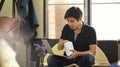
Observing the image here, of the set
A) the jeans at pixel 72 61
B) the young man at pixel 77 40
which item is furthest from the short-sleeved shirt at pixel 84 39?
the jeans at pixel 72 61

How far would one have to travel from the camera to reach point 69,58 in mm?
2404

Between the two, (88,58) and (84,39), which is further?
(84,39)

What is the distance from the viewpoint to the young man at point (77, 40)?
2.40 metres

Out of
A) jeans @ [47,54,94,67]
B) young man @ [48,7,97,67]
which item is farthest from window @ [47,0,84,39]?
jeans @ [47,54,94,67]

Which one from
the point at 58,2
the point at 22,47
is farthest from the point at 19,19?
the point at 58,2

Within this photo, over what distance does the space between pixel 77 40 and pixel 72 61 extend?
260mm

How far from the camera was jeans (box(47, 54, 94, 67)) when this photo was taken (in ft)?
7.66

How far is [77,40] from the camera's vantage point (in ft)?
8.48

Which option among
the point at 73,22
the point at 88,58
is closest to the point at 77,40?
the point at 73,22

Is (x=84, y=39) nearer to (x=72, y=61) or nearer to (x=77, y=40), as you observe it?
(x=77, y=40)

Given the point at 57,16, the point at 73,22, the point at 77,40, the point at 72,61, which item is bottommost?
the point at 72,61

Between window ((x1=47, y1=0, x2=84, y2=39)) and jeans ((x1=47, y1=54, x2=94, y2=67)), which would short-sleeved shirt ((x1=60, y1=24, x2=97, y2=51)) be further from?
window ((x1=47, y1=0, x2=84, y2=39))

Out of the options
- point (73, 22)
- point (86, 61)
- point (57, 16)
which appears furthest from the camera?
point (57, 16)

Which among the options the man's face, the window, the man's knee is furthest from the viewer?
the window
